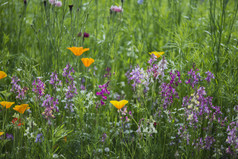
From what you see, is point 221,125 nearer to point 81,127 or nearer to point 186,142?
point 186,142

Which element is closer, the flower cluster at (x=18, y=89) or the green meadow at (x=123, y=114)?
the green meadow at (x=123, y=114)

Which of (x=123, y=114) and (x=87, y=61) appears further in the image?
(x=123, y=114)

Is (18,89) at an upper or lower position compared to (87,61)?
lower

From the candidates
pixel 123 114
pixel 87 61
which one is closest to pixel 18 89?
pixel 87 61

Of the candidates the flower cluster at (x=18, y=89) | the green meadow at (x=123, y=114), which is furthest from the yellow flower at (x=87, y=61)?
the flower cluster at (x=18, y=89)

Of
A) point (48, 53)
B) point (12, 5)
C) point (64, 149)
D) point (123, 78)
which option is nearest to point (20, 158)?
point (64, 149)

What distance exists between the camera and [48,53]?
99.8 inches

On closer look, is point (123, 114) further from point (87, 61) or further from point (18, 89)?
point (18, 89)

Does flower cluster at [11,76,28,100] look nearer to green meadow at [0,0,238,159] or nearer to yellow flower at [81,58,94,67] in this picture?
green meadow at [0,0,238,159]

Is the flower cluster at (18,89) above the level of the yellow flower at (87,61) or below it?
below

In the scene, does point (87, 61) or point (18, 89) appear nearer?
point (87, 61)

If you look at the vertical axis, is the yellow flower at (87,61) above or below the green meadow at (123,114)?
above

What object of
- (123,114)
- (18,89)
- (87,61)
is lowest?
(123,114)

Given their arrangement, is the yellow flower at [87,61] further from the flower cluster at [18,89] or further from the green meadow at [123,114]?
the flower cluster at [18,89]
